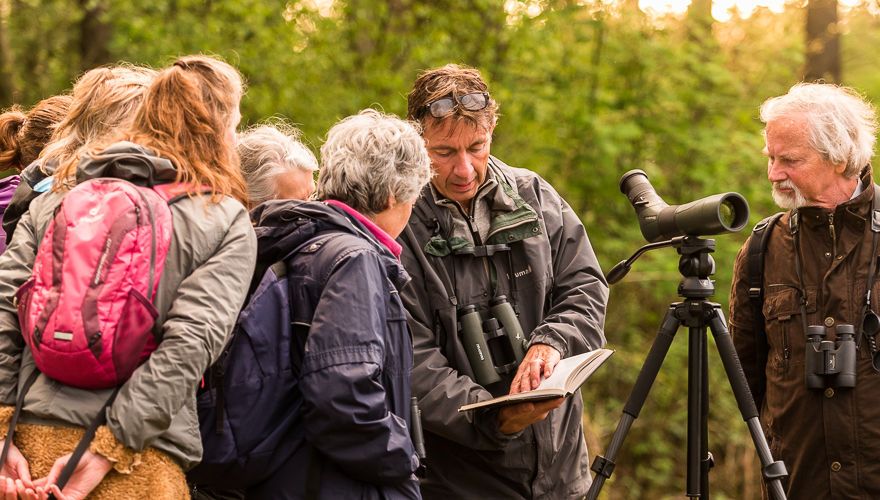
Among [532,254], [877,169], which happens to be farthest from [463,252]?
[877,169]

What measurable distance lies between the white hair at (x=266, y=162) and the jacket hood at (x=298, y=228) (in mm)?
648

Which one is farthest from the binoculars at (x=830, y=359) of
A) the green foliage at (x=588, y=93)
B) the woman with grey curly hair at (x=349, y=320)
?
the green foliage at (x=588, y=93)

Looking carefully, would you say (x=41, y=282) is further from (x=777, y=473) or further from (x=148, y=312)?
(x=777, y=473)

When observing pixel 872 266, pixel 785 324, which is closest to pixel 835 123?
pixel 872 266

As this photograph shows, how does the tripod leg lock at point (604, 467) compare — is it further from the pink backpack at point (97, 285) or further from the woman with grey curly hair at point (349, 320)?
the pink backpack at point (97, 285)

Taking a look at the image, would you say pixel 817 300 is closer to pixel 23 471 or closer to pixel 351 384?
pixel 351 384

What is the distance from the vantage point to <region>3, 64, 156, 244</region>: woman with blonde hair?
2.72 metres

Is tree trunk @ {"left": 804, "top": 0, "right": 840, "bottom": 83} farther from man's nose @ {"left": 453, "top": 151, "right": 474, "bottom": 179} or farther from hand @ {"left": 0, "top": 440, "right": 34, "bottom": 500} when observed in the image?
hand @ {"left": 0, "top": 440, "right": 34, "bottom": 500}

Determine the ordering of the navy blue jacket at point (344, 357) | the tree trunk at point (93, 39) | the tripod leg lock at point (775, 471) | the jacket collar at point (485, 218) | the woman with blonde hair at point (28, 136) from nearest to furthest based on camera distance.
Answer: the navy blue jacket at point (344, 357)
the tripod leg lock at point (775, 471)
the jacket collar at point (485, 218)
the woman with blonde hair at point (28, 136)
the tree trunk at point (93, 39)

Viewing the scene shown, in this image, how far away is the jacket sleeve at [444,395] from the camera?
303cm

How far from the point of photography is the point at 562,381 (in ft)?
9.05

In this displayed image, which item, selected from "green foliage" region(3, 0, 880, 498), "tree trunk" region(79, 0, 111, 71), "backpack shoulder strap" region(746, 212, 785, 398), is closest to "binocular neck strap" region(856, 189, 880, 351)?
"backpack shoulder strap" region(746, 212, 785, 398)

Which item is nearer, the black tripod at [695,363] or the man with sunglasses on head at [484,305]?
the black tripod at [695,363]

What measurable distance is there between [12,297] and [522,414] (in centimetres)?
147
